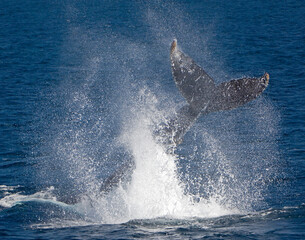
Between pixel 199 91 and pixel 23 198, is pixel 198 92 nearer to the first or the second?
pixel 199 91

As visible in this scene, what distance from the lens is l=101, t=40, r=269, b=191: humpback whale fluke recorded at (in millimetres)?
12094

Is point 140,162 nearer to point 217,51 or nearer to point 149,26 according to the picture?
point 217,51

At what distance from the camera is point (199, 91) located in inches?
508


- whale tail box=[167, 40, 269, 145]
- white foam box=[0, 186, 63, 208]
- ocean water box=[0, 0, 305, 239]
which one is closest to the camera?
whale tail box=[167, 40, 269, 145]

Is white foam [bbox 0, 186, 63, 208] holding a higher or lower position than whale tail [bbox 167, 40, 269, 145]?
lower

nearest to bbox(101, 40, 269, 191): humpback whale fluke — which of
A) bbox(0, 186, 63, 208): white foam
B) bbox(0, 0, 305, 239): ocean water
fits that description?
bbox(0, 0, 305, 239): ocean water

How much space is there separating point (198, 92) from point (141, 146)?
13.0 feet

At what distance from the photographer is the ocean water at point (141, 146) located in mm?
14266

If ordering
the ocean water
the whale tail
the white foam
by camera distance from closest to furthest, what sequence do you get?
the whale tail
the ocean water
the white foam

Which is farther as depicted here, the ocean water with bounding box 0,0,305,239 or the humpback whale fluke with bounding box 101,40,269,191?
the ocean water with bounding box 0,0,305,239

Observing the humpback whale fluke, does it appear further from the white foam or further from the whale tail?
the white foam

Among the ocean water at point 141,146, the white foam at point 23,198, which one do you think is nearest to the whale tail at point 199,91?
the ocean water at point 141,146

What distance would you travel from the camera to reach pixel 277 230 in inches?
517

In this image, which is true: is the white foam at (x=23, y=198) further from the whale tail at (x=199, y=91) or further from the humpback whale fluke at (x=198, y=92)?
the whale tail at (x=199, y=91)
